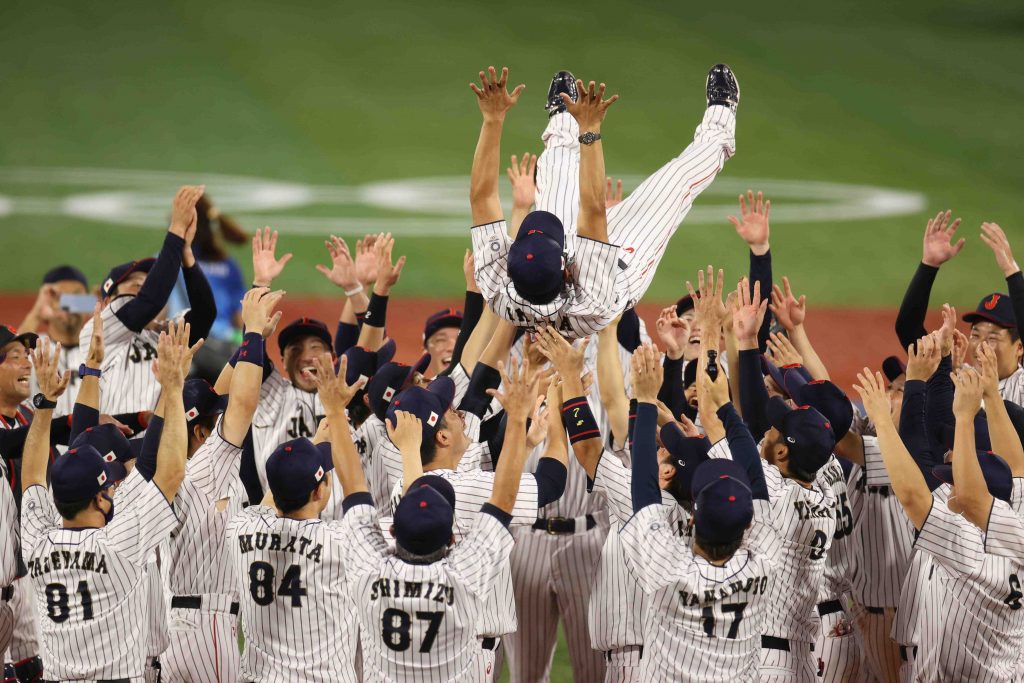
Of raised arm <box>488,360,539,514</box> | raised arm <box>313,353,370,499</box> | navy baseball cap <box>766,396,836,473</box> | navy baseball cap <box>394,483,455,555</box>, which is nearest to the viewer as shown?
navy baseball cap <box>394,483,455,555</box>

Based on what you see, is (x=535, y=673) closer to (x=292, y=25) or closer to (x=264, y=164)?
(x=264, y=164)

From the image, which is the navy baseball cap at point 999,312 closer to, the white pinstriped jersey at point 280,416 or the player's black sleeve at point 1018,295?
the player's black sleeve at point 1018,295

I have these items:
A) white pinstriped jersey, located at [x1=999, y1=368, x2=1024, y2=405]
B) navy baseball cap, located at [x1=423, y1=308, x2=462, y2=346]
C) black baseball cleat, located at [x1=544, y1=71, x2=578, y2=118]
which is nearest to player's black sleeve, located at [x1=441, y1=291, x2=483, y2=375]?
navy baseball cap, located at [x1=423, y1=308, x2=462, y2=346]

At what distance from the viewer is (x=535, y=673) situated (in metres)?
6.32

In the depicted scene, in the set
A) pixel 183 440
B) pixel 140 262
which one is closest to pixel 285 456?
pixel 183 440

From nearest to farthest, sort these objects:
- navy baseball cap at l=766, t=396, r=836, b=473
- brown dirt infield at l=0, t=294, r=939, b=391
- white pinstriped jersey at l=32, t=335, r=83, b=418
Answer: navy baseball cap at l=766, t=396, r=836, b=473 < white pinstriped jersey at l=32, t=335, r=83, b=418 < brown dirt infield at l=0, t=294, r=939, b=391

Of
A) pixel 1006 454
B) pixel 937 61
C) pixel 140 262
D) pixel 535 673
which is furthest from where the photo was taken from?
pixel 937 61

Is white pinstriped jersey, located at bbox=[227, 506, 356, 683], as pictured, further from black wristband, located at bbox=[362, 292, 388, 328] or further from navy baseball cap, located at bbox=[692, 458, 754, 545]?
black wristband, located at bbox=[362, 292, 388, 328]

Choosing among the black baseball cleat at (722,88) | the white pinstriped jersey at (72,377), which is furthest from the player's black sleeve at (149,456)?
the black baseball cleat at (722,88)

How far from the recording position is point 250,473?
646cm

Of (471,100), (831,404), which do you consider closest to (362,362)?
(831,404)

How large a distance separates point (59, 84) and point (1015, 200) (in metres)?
14.9

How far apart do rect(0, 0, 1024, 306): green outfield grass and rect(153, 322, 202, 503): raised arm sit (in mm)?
11061

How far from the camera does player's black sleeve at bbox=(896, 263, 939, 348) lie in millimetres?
6883
